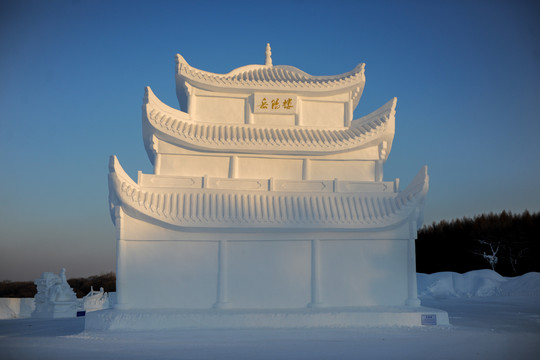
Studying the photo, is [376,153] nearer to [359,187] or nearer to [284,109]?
[359,187]

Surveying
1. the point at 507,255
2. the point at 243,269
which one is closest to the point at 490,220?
the point at 507,255

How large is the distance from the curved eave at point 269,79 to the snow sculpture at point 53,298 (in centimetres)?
882

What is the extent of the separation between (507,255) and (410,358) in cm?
2745

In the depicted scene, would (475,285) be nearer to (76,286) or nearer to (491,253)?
(491,253)

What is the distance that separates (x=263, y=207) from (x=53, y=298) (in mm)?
9682

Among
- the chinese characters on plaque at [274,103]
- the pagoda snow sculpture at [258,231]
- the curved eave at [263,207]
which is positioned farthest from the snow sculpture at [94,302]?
the chinese characters on plaque at [274,103]

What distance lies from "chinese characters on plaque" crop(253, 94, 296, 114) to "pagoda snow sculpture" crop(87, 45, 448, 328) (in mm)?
953

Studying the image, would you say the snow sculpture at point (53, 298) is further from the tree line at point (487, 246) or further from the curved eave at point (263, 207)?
the tree line at point (487, 246)

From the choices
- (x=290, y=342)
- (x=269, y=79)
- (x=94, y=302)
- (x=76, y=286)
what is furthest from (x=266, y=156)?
(x=76, y=286)

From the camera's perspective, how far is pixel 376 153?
15555 mm

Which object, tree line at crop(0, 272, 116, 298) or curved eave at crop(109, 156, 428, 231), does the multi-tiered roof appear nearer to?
curved eave at crop(109, 156, 428, 231)

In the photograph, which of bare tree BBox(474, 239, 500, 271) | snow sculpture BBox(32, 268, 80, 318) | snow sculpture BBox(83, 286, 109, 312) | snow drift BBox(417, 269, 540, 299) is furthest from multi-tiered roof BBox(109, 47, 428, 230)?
bare tree BBox(474, 239, 500, 271)

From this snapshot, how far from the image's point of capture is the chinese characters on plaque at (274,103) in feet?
52.1

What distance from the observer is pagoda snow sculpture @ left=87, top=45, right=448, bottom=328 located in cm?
1226
